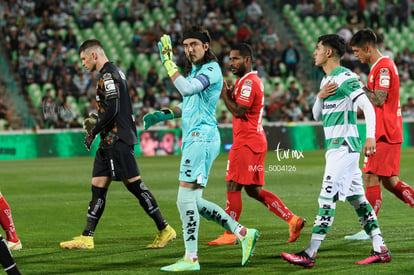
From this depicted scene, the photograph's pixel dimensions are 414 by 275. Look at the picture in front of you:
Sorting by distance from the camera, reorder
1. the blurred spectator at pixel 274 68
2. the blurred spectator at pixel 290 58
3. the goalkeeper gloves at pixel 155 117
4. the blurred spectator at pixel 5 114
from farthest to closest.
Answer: the blurred spectator at pixel 290 58, the blurred spectator at pixel 274 68, the blurred spectator at pixel 5 114, the goalkeeper gloves at pixel 155 117

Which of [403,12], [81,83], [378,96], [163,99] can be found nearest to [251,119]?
[378,96]

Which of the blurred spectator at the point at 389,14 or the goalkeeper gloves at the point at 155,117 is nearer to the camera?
the goalkeeper gloves at the point at 155,117

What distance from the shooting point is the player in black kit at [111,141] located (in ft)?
27.5

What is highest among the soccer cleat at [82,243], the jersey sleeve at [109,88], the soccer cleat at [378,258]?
the jersey sleeve at [109,88]

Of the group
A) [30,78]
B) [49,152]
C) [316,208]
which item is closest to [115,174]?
[316,208]

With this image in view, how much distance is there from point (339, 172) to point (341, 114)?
0.55m

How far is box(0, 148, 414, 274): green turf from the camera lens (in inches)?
291

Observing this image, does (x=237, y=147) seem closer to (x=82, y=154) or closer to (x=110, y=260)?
(x=110, y=260)

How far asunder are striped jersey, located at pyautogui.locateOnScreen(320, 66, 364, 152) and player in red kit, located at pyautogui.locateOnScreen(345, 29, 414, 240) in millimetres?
1567

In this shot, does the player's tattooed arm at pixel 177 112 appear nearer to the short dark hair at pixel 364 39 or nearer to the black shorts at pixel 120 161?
the black shorts at pixel 120 161

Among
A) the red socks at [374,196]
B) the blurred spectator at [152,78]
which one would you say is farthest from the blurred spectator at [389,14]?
the red socks at [374,196]

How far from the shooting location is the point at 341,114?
7.29m

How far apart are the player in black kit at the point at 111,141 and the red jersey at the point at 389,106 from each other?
109 inches

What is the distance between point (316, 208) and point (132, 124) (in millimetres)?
4226
